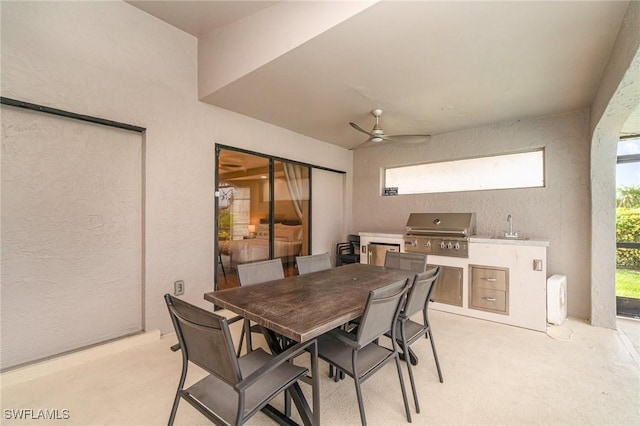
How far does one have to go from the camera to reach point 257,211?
3.91m

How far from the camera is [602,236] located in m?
3.17

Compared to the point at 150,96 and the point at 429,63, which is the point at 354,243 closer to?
the point at 429,63

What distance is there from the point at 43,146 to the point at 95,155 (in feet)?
1.11

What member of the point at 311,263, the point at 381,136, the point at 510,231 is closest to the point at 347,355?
the point at 311,263

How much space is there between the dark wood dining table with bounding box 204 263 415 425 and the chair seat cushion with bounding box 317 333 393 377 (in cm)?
24

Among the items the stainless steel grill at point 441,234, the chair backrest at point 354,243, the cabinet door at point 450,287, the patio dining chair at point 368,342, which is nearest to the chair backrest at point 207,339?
the patio dining chair at point 368,342

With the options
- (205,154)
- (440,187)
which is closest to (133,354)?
(205,154)

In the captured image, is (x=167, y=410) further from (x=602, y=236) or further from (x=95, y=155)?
(x=602, y=236)

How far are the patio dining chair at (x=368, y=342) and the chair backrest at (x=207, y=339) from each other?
0.62 metres

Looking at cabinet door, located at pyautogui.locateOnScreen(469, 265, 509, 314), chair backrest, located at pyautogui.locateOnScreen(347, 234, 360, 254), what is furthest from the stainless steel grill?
chair backrest, located at pyautogui.locateOnScreen(347, 234, 360, 254)

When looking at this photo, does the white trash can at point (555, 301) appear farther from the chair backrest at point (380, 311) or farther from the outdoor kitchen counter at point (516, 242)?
the chair backrest at point (380, 311)

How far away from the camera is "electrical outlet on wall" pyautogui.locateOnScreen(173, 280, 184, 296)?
2.99 meters

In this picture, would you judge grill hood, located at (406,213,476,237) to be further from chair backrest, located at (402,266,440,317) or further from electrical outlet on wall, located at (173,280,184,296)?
electrical outlet on wall, located at (173,280,184,296)

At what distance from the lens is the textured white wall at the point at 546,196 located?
3.41 m
